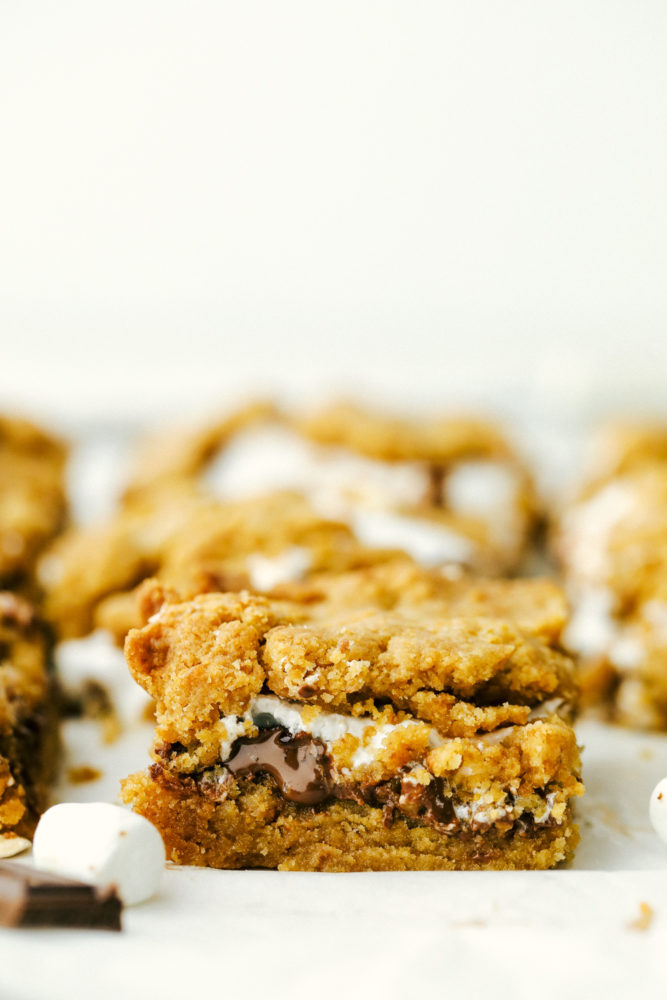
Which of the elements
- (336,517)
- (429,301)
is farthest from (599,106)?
(336,517)

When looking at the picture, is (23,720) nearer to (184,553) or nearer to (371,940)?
(184,553)

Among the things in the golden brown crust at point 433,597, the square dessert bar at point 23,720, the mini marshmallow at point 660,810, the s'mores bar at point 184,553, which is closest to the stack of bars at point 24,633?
the square dessert bar at point 23,720

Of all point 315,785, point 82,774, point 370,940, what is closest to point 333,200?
point 82,774

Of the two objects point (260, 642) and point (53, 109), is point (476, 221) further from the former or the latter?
point (260, 642)

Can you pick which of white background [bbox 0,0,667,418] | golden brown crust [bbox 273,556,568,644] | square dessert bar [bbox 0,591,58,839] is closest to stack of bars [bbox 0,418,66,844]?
square dessert bar [bbox 0,591,58,839]

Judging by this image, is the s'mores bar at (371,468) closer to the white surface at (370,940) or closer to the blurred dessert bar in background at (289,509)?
the blurred dessert bar in background at (289,509)
